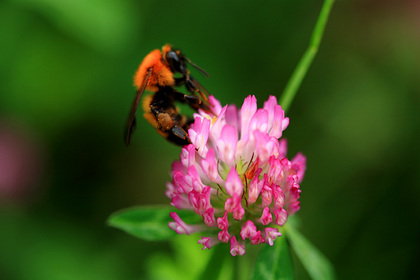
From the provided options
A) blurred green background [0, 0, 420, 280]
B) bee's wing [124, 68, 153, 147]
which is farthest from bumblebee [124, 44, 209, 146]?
blurred green background [0, 0, 420, 280]

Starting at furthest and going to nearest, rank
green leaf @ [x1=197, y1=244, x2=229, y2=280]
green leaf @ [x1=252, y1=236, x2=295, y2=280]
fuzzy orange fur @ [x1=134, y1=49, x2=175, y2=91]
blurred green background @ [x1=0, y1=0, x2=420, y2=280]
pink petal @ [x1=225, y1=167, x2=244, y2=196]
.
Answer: blurred green background @ [x1=0, y1=0, x2=420, y2=280] < fuzzy orange fur @ [x1=134, y1=49, x2=175, y2=91] < green leaf @ [x1=197, y1=244, x2=229, y2=280] < green leaf @ [x1=252, y1=236, x2=295, y2=280] < pink petal @ [x1=225, y1=167, x2=244, y2=196]

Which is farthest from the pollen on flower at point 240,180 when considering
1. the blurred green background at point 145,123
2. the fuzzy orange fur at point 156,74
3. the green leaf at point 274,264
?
the blurred green background at point 145,123

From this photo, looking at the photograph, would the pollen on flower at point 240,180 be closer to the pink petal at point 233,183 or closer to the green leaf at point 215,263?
the pink petal at point 233,183

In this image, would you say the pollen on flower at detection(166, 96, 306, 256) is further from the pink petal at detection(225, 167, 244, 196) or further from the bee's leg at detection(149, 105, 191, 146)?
the bee's leg at detection(149, 105, 191, 146)

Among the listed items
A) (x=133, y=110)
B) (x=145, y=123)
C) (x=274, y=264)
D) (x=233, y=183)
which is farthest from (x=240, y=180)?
(x=145, y=123)

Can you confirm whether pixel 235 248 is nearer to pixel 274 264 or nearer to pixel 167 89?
pixel 274 264
